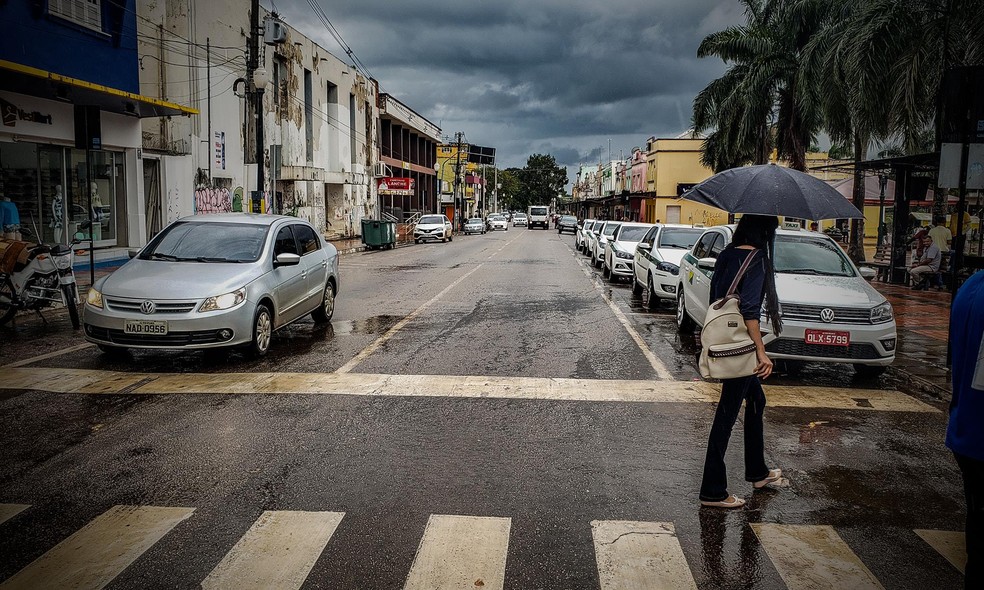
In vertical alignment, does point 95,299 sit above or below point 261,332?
above

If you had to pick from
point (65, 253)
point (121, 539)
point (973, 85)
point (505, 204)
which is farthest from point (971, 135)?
point (505, 204)

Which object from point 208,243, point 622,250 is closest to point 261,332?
point 208,243

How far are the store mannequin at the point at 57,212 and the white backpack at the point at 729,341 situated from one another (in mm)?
18028

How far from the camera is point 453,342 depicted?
1031 centimetres

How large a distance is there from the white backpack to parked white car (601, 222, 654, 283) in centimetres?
1451

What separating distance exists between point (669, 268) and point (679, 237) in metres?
2.33

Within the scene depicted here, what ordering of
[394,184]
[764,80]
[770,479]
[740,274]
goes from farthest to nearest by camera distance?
[394,184] → [764,80] → [770,479] → [740,274]

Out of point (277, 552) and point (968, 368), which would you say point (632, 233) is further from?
point (968, 368)

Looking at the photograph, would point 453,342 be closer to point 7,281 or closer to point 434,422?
point 434,422

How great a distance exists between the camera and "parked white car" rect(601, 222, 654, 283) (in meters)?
19.6

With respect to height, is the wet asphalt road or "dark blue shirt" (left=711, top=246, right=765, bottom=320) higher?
"dark blue shirt" (left=711, top=246, right=765, bottom=320)

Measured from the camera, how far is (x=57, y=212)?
60.3 ft

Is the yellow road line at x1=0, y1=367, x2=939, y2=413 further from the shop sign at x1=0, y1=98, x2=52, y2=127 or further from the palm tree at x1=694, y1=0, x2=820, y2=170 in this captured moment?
the palm tree at x1=694, y1=0, x2=820, y2=170

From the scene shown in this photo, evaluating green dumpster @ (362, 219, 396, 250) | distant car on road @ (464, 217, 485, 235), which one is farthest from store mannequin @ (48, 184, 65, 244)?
distant car on road @ (464, 217, 485, 235)
